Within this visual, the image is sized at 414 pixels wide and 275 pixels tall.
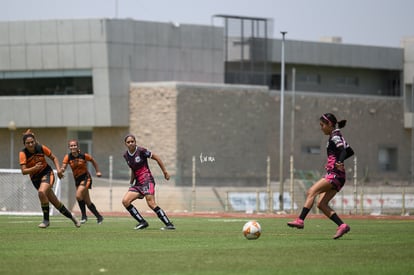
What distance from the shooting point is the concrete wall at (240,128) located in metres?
65.1

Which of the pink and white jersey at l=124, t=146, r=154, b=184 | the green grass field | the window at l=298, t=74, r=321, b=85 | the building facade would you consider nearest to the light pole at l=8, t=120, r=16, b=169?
the building facade

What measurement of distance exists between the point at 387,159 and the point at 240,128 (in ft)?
43.5

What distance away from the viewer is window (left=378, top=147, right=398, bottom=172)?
249ft

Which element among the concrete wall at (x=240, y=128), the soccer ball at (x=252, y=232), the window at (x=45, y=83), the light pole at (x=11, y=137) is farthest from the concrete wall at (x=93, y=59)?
the soccer ball at (x=252, y=232)

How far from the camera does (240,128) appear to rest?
2692 inches

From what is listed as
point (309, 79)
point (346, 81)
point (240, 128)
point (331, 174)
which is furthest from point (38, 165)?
point (346, 81)

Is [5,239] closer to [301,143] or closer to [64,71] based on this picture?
[64,71]

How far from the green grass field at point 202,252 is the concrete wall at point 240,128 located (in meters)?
37.4

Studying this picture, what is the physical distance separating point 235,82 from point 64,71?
1089 cm

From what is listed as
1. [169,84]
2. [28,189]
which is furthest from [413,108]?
[28,189]

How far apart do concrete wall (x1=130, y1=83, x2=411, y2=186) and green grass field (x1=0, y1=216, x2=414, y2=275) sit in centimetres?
3745

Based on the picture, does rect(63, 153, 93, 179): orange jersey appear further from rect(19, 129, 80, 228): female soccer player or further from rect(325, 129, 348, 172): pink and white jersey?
rect(325, 129, 348, 172): pink and white jersey

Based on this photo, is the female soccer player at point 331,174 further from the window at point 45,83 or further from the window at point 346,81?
the window at point 346,81

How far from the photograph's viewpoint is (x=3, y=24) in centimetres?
6738
